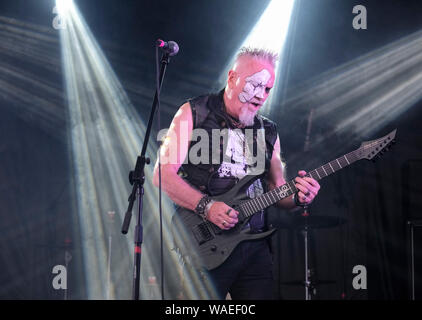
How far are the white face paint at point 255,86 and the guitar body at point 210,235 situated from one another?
0.55 m

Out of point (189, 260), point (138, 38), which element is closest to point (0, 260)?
point (138, 38)

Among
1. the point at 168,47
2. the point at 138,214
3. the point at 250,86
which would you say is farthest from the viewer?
the point at 250,86

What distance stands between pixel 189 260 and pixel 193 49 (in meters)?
3.76

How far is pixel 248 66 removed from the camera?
10.7ft

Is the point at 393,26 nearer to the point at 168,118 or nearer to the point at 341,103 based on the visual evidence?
the point at 341,103

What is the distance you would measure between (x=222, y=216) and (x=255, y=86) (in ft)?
3.01

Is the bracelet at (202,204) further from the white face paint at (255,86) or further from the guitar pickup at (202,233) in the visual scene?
the white face paint at (255,86)

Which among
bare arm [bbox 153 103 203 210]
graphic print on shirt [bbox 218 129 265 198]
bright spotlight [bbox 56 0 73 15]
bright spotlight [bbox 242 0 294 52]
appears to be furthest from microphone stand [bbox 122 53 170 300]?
bright spotlight [bbox 56 0 73 15]

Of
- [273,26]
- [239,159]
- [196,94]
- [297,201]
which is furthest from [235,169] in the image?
[273,26]

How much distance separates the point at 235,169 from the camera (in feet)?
10.1

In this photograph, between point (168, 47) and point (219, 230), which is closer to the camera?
point (168, 47)

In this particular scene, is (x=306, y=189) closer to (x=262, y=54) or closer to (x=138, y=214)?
(x=262, y=54)

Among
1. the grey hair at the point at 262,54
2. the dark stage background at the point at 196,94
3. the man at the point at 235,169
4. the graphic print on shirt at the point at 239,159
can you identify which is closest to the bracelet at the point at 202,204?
the man at the point at 235,169

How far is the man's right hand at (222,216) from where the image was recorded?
2.87m
